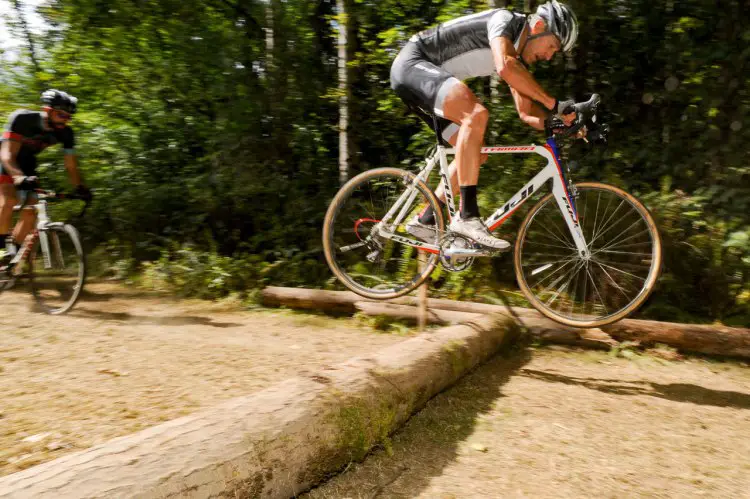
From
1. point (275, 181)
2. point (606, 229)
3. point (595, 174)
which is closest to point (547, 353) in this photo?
point (606, 229)

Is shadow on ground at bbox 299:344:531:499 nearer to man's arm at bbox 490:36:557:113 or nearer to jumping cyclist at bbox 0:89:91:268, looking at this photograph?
man's arm at bbox 490:36:557:113

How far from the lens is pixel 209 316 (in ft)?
17.9

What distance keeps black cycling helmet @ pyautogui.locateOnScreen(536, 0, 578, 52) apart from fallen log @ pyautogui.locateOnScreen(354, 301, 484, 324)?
2175 mm

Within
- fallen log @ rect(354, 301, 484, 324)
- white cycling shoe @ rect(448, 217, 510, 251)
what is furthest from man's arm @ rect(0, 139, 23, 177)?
white cycling shoe @ rect(448, 217, 510, 251)

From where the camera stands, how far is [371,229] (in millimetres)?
4617

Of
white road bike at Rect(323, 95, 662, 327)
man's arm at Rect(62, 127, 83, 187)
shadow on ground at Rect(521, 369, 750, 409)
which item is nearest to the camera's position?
shadow on ground at Rect(521, 369, 750, 409)

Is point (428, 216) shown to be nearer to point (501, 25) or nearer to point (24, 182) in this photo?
point (501, 25)

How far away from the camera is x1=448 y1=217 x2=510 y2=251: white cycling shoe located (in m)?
3.81

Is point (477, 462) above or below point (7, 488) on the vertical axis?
below

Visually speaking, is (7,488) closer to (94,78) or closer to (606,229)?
(606,229)

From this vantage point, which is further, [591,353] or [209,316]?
[209,316]

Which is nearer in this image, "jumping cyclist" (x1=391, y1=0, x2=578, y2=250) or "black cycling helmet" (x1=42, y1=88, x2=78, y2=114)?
"jumping cyclist" (x1=391, y1=0, x2=578, y2=250)

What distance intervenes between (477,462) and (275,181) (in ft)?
17.9

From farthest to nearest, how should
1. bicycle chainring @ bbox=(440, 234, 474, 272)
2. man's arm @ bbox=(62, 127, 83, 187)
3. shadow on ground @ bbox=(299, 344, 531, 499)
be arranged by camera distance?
man's arm @ bbox=(62, 127, 83, 187) → bicycle chainring @ bbox=(440, 234, 474, 272) → shadow on ground @ bbox=(299, 344, 531, 499)
